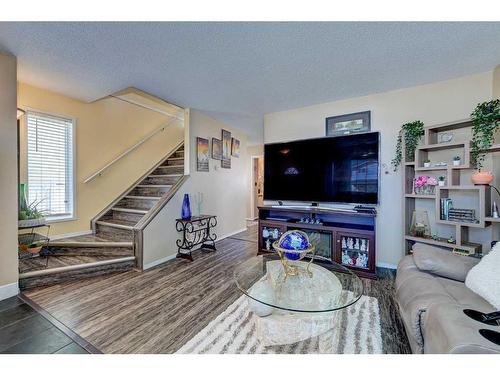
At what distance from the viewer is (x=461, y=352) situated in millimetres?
894

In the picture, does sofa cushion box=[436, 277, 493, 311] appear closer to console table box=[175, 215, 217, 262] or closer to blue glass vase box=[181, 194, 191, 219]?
console table box=[175, 215, 217, 262]

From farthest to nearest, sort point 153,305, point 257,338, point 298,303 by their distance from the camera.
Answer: point 153,305 < point 257,338 < point 298,303

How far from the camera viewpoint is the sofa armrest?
1.57m

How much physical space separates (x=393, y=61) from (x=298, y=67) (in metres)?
0.92

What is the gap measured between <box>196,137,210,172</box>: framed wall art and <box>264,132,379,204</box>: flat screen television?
115cm

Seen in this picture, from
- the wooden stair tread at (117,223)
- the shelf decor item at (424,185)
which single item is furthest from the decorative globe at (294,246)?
the wooden stair tread at (117,223)

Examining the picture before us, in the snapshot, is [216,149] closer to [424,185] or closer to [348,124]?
[348,124]

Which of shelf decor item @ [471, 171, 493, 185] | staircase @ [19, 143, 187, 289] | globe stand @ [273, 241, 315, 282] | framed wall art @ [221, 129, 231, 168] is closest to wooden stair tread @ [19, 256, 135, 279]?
staircase @ [19, 143, 187, 289]

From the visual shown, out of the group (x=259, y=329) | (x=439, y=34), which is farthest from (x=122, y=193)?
(x=439, y=34)

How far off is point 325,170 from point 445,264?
1750mm

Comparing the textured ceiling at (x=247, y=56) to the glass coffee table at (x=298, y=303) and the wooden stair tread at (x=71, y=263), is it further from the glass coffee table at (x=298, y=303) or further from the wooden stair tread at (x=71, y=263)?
the wooden stair tread at (x=71, y=263)

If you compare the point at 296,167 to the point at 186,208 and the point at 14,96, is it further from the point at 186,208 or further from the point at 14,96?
the point at 14,96

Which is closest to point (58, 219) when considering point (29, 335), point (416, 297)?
point (29, 335)

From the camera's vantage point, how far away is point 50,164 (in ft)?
10.3
